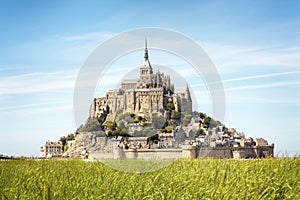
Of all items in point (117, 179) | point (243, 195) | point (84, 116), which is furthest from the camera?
point (84, 116)

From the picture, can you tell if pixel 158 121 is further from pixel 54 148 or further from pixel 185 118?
pixel 54 148

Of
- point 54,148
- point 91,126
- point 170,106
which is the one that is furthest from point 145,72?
point 54,148

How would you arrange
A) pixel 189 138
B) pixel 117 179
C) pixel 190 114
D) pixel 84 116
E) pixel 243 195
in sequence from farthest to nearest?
pixel 189 138, pixel 190 114, pixel 84 116, pixel 117 179, pixel 243 195

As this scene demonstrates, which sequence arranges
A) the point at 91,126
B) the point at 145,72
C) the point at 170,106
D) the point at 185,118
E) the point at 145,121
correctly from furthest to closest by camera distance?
the point at 145,121 → the point at 170,106 → the point at 185,118 → the point at 91,126 → the point at 145,72

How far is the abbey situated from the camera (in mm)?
8844

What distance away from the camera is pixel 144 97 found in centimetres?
968

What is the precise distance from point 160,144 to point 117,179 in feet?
17.9

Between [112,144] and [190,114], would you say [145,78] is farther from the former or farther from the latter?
[112,144]

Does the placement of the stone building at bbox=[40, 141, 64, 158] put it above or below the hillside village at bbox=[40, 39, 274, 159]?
below

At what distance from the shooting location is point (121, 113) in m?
10.6

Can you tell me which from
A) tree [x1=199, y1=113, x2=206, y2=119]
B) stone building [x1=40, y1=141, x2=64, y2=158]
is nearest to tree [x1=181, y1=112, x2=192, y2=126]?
tree [x1=199, y1=113, x2=206, y2=119]

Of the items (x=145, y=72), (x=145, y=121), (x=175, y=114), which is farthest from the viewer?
(x=145, y=121)

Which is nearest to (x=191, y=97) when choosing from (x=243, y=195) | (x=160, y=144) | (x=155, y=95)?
(x=155, y=95)

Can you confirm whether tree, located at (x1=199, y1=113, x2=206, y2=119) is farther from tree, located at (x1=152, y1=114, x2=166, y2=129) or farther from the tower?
the tower
